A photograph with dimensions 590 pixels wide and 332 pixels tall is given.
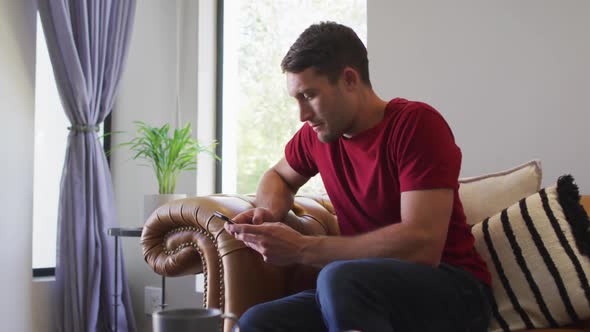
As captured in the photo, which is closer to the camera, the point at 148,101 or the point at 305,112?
the point at 305,112

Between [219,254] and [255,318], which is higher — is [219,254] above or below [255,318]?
above

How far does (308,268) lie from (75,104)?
1.78 m

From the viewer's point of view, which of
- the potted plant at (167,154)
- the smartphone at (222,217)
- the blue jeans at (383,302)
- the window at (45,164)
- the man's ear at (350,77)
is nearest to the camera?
the blue jeans at (383,302)

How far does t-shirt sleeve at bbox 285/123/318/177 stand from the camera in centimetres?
193

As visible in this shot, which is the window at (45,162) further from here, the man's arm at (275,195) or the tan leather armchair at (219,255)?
the man's arm at (275,195)

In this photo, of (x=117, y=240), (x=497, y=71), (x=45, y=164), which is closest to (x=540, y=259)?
(x=497, y=71)

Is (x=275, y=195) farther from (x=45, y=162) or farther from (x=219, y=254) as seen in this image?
(x=45, y=162)

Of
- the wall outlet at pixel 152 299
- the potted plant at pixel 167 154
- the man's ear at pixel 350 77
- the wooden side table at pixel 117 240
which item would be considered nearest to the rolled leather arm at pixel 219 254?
the man's ear at pixel 350 77

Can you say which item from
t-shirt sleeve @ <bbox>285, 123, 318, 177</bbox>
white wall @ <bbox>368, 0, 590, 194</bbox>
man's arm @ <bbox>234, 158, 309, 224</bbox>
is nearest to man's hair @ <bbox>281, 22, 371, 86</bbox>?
t-shirt sleeve @ <bbox>285, 123, 318, 177</bbox>

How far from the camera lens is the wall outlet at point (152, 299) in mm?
3428

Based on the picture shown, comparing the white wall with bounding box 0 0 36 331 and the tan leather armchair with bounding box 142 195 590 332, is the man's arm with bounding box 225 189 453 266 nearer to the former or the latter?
the tan leather armchair with bounding box 142 195 590 332

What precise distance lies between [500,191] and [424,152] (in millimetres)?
559

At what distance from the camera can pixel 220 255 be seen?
172 centimetres

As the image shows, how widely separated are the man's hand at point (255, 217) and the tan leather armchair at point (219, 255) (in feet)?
0.17
